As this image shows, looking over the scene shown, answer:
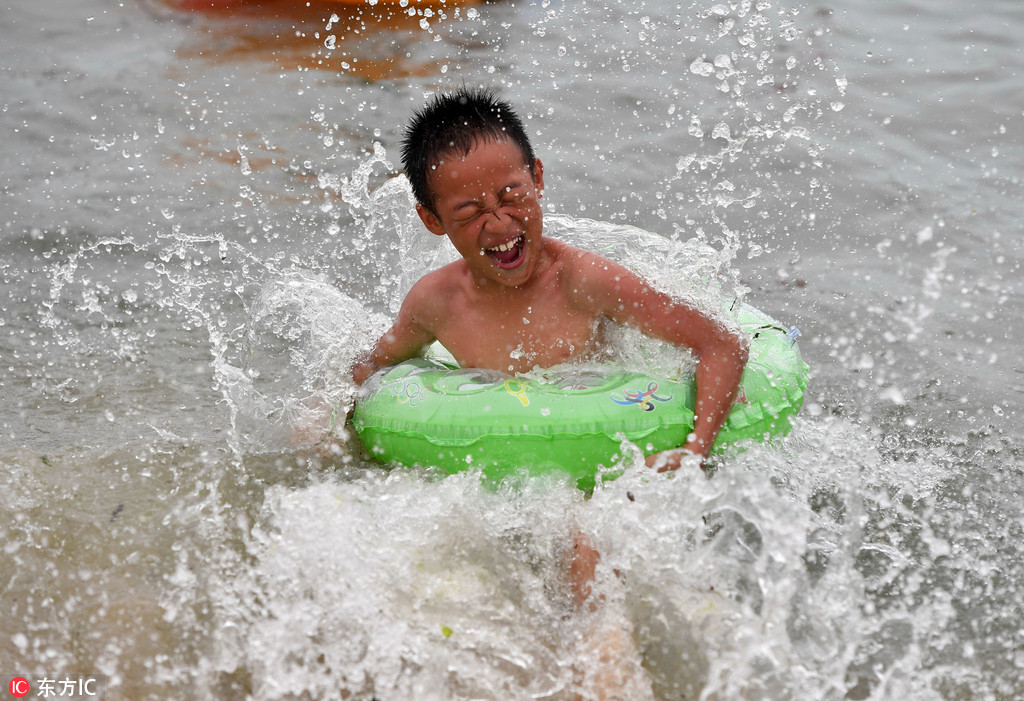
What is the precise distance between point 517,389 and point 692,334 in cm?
56

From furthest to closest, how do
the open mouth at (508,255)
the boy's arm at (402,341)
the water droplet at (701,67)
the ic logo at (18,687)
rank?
the water droplet at (701,67)
the boy's arm at (402,341)
the open mouth at (508,255)
the ic logo at (18,687)

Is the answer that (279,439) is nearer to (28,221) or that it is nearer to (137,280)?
(137,280)

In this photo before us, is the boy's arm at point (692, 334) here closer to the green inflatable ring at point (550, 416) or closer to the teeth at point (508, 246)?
the green inflatable ring at point (550, 416)

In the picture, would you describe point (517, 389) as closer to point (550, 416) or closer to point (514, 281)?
point (550, 416)

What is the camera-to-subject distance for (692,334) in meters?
3.09

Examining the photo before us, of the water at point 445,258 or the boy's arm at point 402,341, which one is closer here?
the water at point 445,258

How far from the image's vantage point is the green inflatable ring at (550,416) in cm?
310

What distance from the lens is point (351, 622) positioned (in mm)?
2848

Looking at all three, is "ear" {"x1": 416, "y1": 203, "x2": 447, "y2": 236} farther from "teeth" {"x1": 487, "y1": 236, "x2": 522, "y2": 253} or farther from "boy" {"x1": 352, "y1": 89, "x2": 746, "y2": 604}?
"teeth" {"x1": 487, "y1": 236, "x2": 522, "y2": 253}

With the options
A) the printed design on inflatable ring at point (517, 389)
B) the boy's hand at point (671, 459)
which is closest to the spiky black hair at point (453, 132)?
the printed design on inflatable ring at point (517, 389)

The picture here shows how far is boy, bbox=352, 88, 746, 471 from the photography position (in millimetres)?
3053

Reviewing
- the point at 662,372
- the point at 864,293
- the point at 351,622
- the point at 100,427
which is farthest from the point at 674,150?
the point at 351,622

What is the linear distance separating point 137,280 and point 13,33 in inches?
176

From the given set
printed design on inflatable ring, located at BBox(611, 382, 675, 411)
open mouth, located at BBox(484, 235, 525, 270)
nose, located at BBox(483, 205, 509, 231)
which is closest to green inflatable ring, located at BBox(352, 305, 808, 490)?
printed design on inflatable ring, located at BBox(611, 382, 675, 411)
